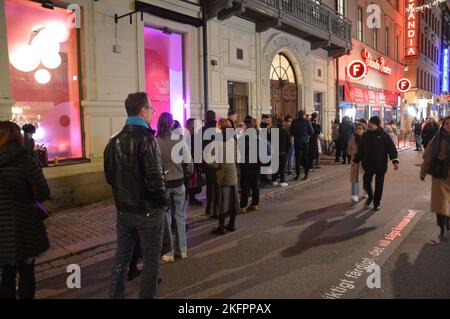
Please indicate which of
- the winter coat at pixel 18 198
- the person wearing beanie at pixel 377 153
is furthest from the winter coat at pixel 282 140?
the winter coat at pixel 18 198

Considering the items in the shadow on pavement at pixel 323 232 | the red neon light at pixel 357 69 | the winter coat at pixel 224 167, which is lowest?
the shadow on pavement at pixel 323 232

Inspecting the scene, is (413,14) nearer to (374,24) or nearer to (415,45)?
(415,45)

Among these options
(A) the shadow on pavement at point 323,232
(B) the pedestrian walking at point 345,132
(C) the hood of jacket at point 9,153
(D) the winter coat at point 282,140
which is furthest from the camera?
(B) the pedestrian walking at point 345,132

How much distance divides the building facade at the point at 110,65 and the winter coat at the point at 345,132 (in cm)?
307

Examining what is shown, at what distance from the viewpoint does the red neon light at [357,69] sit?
19.4 metres

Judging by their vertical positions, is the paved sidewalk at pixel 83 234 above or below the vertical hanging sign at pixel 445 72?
below

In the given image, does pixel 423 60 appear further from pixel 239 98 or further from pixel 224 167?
pixel 224 167

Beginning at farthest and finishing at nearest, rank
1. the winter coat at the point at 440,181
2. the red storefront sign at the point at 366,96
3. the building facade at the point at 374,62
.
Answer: the building facade at the point at 374,62 → the red storefront sign at the point at 366,96 → the winter coat at the point at 440,181

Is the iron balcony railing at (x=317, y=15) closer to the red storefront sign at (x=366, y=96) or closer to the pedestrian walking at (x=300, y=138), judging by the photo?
the red storefront sign at (x=366, y=96)

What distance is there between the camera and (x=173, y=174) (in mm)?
4926

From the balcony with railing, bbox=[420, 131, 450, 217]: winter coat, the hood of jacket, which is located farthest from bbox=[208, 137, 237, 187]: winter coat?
the balcony with railing

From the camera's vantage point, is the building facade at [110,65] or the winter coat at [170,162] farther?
the building facade at [110,65]

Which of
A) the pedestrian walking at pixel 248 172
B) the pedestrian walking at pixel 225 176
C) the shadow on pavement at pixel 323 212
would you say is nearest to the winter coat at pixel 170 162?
the pedestrian walking at pixel 225 176

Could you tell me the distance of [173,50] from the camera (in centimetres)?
1109
